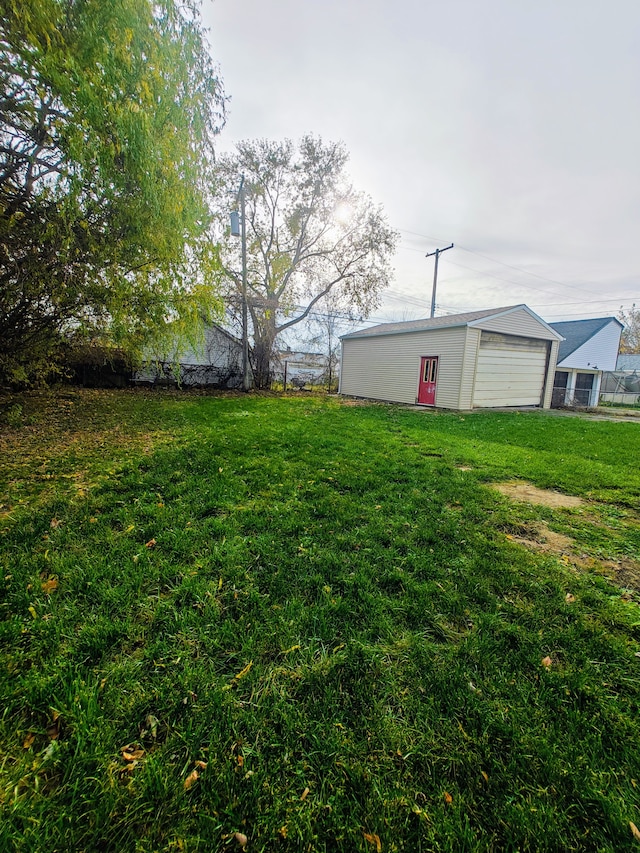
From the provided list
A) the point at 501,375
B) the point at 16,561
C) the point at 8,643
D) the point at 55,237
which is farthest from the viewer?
the point at 501,375

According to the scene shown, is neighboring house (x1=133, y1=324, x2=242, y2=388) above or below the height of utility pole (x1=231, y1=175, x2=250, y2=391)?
below

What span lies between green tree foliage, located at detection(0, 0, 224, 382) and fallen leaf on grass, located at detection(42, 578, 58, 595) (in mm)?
3910

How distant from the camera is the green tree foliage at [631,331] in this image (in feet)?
119

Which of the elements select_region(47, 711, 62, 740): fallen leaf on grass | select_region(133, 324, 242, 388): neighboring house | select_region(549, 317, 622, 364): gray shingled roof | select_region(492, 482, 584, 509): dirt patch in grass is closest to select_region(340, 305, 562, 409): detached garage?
select_region(133, 324, 242, 388): neighboring house

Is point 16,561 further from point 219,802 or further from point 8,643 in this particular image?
point 219,802

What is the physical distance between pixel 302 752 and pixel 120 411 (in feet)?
28.4

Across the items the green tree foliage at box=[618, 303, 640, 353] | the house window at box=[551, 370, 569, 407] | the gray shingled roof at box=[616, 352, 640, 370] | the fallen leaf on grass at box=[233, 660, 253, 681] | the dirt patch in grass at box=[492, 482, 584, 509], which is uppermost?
the green tree foliage at box=[618, 303, 640, 353]

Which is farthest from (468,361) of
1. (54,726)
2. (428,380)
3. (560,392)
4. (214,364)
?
(54,726)

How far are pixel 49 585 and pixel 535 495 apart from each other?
14.6 ft

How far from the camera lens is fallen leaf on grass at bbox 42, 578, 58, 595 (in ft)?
6.56

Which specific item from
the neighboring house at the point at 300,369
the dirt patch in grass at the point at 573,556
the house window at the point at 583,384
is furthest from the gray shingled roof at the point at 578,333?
the dirt patch in grass at the point at 573,556

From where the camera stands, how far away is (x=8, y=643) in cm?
166

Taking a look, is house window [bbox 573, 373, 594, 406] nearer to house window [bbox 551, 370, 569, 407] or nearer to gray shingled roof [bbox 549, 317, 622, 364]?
house window [bbox 551, 370, 569, 407]

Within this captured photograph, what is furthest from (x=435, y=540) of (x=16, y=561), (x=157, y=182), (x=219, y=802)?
(x=157, y=182)
